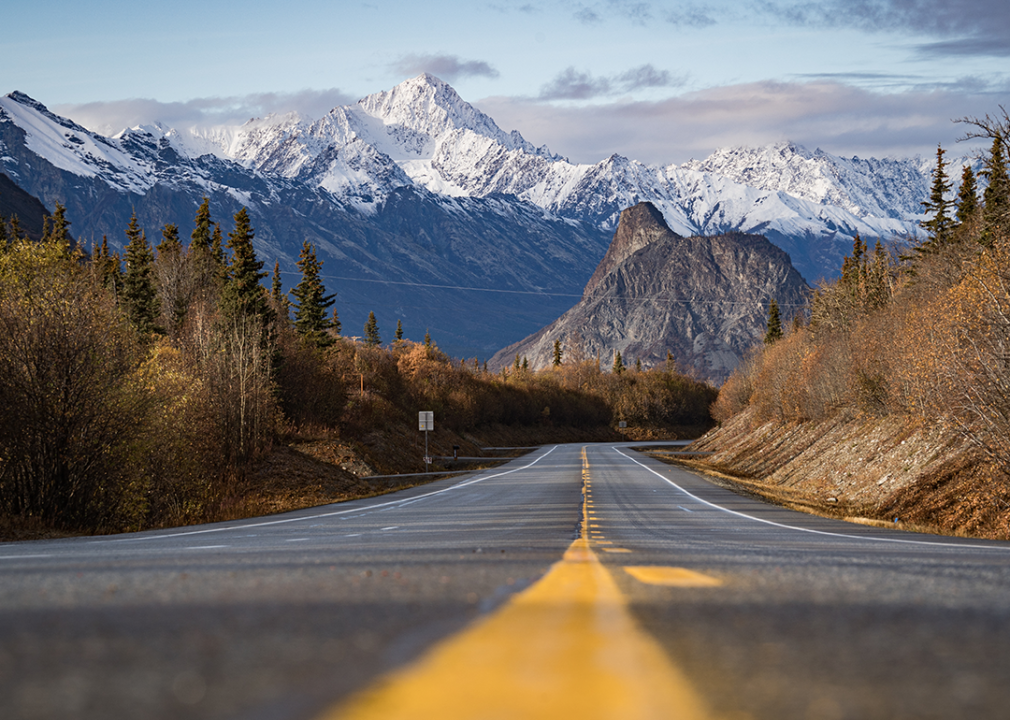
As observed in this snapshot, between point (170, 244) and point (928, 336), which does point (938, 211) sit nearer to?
point (928, 336)

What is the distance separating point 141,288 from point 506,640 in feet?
226

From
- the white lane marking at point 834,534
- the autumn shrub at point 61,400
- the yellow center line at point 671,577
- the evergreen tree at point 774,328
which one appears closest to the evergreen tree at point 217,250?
the white lane marking at point 834,534

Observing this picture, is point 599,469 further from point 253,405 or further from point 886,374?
point 253,405

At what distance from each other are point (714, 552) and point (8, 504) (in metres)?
16.6

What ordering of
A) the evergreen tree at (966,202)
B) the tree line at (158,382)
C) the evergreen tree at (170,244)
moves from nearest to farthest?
the tree line at (158,382), the evergreen tree at (966,202), the evergreen tree at (170,244)

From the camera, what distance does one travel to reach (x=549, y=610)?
157 inches

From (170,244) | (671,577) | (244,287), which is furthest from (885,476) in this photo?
(170,244)

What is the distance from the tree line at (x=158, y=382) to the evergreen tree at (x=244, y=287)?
0.13 meters

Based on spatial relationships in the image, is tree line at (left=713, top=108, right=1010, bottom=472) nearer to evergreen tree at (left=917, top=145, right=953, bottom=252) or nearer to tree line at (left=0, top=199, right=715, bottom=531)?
evergreen tree at (left=917, top=145, right=953, bottom=252)

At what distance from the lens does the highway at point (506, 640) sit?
235 cm

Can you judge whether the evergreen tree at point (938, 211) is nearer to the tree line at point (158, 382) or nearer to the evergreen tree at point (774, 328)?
the tree line at point (158, 382)

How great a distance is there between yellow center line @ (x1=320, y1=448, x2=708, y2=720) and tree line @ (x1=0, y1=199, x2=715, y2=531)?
17.1 meters

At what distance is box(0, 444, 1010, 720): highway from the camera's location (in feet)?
7.71

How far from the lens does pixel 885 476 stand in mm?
32750
